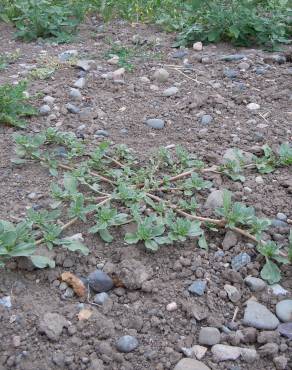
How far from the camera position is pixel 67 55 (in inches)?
169

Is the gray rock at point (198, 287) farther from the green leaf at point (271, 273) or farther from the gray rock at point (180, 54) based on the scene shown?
the gray rock at point (180, 54)

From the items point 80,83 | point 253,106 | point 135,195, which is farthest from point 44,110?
point 253,106

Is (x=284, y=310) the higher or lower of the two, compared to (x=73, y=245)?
lower

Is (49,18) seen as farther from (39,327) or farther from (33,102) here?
(39,327)

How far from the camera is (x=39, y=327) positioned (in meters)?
2.10

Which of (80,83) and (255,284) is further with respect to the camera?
(80,83)

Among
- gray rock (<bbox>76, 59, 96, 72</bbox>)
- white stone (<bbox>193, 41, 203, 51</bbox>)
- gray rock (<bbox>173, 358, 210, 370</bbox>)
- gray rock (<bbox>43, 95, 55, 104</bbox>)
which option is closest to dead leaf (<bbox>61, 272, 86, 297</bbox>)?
gray rock (<bbox>173, 358, 210, 370</bbox>)

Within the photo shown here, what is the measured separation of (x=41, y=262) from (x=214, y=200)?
2.87ft

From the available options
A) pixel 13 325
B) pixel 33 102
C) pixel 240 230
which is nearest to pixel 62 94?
pixel 33 102

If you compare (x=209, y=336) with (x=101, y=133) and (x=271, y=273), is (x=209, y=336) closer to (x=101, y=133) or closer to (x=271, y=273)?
(x=271, y=273)

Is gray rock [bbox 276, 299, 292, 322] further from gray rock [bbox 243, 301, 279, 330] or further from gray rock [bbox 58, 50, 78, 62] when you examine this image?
gray rock [bbox 58, 50, 78, 62]

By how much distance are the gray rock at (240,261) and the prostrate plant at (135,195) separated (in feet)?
0.26

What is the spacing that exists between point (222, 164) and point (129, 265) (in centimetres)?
91

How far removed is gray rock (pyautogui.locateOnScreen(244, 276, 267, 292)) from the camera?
234cm
